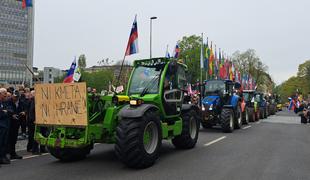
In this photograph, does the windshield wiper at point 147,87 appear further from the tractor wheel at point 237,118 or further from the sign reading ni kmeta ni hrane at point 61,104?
the tractor wheel at point 237,118

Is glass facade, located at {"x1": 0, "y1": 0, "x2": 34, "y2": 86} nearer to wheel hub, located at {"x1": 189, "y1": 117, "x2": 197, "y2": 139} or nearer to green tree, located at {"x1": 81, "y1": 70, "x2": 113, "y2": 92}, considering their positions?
wheel hub, located at {"x1": 189, "y1": 117, "x2": 197, "y2": 139}

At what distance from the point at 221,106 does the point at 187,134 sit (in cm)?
566

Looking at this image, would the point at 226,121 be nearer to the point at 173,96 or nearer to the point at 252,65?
the point at 173,96

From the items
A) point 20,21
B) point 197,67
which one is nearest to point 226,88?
point 20,21

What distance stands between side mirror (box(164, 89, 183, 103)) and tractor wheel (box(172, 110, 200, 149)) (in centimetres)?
66

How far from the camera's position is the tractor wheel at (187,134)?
28.3 ft

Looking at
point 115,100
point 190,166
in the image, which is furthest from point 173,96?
point 190,166

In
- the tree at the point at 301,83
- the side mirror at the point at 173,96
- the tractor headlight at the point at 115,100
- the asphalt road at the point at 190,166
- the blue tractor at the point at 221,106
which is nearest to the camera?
the asphalt road at the point at 190,166

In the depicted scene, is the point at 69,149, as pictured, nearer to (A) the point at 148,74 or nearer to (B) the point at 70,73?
(A) the point at 148,74

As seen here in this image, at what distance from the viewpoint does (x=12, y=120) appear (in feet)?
26.1

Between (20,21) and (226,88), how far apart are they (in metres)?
34.9

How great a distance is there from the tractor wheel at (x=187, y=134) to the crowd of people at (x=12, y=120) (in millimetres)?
3744

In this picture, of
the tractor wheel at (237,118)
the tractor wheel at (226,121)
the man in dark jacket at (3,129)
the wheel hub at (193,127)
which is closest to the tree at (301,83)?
Answer: the tractor wheel at (237,118)

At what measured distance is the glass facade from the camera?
3791 centimetres
